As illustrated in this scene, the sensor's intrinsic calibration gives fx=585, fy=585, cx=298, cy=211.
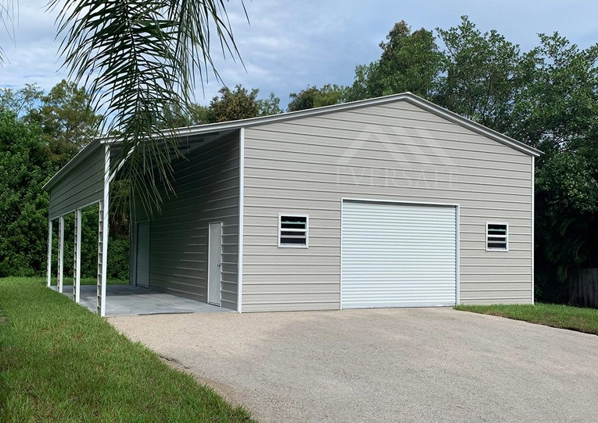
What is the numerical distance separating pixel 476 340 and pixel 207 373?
14.2 ft

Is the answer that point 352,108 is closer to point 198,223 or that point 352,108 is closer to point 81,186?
point 198,223

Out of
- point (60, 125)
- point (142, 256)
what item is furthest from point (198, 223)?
point (60, 125)

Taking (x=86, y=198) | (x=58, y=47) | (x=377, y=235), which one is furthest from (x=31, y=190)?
(x=58, y=47)

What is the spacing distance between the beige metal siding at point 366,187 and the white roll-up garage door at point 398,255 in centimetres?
23

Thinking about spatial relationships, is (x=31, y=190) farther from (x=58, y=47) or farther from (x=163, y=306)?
(x=58, y=47)

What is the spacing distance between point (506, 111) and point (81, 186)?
47.8 ft

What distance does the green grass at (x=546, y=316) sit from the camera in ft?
33.4

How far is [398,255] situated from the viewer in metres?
12.7

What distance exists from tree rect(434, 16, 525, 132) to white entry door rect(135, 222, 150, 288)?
12.0m

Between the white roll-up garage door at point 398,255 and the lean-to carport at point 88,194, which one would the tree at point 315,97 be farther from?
the white roll-up garage door at point 398,255

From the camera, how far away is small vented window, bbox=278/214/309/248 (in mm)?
11523

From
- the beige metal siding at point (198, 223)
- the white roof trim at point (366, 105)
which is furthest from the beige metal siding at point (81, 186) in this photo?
the white roof trim at point (366, 105)

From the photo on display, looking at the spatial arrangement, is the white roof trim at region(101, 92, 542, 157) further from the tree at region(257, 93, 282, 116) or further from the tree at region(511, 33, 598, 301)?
the tree at region(257, 93, 282, 116)

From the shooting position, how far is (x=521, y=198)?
45.2 feet
